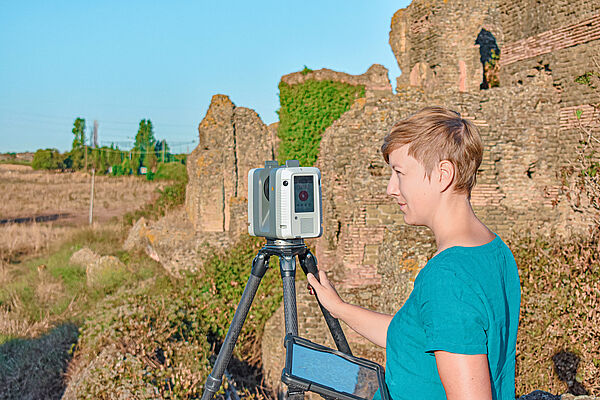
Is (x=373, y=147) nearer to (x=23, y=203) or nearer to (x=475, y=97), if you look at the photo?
(x=475, y=97)

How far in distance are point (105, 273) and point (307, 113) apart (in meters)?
5.38

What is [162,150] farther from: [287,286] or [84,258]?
[287,286]

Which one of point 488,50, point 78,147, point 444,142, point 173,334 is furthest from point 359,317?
point 78,147

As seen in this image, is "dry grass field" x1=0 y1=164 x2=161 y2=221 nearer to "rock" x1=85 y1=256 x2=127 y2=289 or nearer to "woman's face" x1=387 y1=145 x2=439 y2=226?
"rock" x1=85 y1=256 x2=127 y2=289

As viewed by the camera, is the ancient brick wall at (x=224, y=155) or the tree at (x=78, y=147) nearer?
the ancient brick wall at (x=224, y=155)

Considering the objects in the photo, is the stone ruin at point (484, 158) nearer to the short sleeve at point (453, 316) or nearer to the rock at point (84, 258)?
the rock at point (84, 258)

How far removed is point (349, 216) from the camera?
781 centimetres

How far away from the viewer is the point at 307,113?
10.5m

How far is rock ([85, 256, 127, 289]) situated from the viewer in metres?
10.5

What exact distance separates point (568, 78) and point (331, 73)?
4730 mm

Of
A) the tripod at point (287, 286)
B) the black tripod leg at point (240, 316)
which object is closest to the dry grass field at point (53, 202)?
the black tripod leg at point (240, 316)

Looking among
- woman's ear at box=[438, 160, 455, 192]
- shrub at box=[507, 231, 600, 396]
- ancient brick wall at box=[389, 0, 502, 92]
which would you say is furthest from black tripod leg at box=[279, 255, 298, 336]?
ancient brick wall at box=[389, 0, 502, 92]

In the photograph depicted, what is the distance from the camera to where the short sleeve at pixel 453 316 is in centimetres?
114

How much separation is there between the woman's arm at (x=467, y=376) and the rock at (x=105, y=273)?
10.1 m
